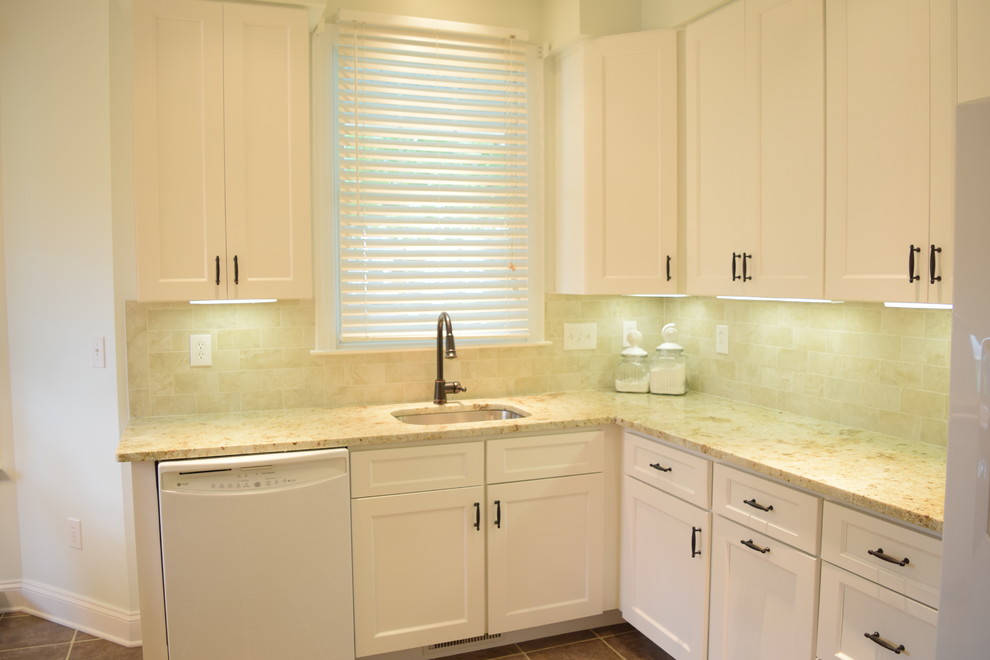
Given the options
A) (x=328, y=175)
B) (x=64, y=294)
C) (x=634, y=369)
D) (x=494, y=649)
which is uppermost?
(x=328, y=175)

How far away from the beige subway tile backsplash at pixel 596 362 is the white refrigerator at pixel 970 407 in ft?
3.17

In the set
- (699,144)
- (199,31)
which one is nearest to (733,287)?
(699,144)

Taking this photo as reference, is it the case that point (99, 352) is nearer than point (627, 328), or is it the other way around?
point (99, 352)

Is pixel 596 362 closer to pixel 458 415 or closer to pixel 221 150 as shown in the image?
pixel 458 415

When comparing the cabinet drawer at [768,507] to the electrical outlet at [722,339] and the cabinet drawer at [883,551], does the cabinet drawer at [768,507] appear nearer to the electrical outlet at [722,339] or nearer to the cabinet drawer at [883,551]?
the cabinet drawer at [883,551]

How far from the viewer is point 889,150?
6.69 feet

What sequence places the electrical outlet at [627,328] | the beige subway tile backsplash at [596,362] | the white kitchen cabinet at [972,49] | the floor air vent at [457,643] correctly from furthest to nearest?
the electrical outlet at [627,328], the floor air vent at [457,643], the beige subway tile backsplash at [596,362], the white kitchen cabinet at [972,49]

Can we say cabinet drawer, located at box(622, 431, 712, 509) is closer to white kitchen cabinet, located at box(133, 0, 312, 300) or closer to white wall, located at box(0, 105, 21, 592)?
white kitchen cabinet, located at box(133, 0, 312, 300)

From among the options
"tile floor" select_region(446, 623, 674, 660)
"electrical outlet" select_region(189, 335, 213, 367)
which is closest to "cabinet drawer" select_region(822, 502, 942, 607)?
"tile floor" select_region(446, 623, 674, 660)

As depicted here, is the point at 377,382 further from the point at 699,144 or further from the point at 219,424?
the point at 699,144

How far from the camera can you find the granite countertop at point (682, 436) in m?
1.87

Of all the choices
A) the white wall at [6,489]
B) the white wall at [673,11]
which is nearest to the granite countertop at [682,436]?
the white wall at [6,489]

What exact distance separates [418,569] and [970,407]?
1.83 meters

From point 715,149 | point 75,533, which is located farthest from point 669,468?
point 75,533
